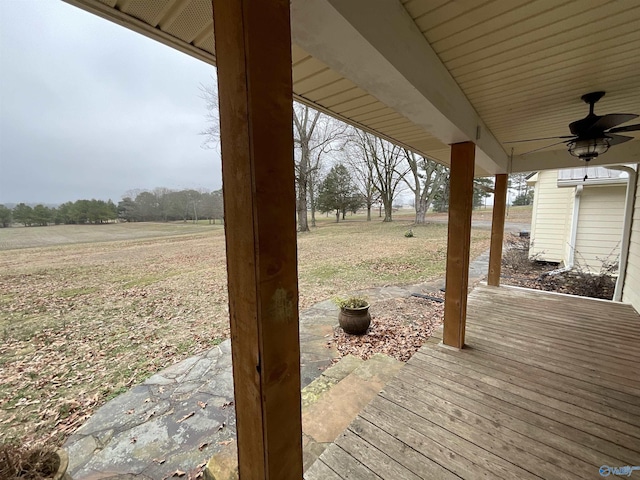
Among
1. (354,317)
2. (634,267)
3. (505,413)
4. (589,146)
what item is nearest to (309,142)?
(354,317)

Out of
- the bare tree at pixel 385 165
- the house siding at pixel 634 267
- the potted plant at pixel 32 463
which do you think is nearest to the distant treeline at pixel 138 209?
the potted plant at pixel 32 463

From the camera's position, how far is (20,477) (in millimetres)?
1221

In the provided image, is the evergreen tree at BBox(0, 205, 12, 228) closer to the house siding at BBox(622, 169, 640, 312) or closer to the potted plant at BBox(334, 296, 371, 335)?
the potted plant at BBox(334, 296, 371, 335)

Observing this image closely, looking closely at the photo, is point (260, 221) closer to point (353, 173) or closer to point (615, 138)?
point (615, 138)

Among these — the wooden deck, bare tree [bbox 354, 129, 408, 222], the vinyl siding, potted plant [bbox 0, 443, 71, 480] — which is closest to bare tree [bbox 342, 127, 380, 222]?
bare tree [bbox 354, 129, 408, 222]

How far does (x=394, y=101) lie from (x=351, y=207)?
21.3m

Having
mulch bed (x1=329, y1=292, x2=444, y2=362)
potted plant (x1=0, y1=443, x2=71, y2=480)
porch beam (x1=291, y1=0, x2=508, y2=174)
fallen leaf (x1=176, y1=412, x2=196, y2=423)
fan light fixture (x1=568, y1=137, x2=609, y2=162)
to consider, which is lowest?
fallen leaf (x1=176, y1=412, x2=196, y2=423)

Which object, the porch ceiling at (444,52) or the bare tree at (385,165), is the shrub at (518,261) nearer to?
the porch ceiling at (444,52)

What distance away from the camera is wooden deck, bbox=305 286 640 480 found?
1.43 meters

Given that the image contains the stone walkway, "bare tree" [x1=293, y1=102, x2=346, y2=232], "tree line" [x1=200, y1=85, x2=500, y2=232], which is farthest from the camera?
"tree line" [x1=200, y1=85, x2=500, y2=232]

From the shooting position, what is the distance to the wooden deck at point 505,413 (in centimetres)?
143

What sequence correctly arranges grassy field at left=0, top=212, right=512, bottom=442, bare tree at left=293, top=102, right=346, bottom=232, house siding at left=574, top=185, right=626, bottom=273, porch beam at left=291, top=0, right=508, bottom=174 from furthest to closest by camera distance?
bare tree at left=293, top=102, right=346, bottom=232 < house siding at left=574, top=185, right=626, bottom=273 < grassy field at left=0, top=212, right=512, bottom=442 < porch beam at left=291, top=0, right=508, bottom=174

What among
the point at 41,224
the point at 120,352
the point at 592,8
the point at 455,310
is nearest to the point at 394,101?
the point at 592,8

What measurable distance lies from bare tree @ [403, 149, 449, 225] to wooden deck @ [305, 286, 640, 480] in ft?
49.0
